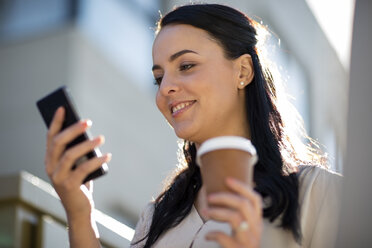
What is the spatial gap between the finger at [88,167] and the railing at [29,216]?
6.03 feet

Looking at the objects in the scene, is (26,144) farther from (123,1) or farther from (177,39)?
(177,39)

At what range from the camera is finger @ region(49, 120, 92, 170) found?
2.22m

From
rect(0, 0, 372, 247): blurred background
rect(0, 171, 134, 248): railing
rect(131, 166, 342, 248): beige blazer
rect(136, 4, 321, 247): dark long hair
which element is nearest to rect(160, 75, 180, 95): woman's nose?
rect(136, 4, 321, 247): dark long hair

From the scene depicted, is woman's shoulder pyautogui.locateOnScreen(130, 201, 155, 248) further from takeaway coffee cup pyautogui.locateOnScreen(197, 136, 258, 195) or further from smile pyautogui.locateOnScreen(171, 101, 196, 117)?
takeaway coffee cup pyautogui.locateOnScreen(197, 136, 258, 195)

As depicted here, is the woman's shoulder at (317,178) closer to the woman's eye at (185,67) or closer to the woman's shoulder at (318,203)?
the woman's shoulder at (318,203)

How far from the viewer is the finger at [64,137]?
2219mm

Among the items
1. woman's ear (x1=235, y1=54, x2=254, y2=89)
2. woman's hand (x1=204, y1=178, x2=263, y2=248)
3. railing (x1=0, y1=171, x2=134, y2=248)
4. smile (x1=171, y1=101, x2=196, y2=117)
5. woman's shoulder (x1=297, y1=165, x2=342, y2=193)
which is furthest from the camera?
railing (x1=0, y1=171, x2=134, y2=248)

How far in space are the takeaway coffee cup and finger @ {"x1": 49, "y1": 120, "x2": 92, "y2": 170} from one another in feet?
1.63

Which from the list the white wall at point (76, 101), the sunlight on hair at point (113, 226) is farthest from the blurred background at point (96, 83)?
the sunlight on hair at point (113, 226)

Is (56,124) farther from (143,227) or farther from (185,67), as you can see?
(143,227)

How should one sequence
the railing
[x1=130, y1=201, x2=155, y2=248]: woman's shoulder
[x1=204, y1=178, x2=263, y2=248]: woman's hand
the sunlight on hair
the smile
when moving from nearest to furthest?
1. [x1=204, y1=178, x2=263, y2=248]: woman's hand
2. the smile
3. [x1=130, y1=201, x2=155, y2=248]: woman's shoulder
4. the railing
5. the sunlight on hair

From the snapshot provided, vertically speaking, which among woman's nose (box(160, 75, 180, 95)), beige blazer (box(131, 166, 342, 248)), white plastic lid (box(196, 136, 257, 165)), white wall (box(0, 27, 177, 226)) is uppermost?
white wall (box(0, 27, 177, 226))

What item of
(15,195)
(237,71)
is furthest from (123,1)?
(237,71)

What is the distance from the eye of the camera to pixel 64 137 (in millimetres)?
2217
